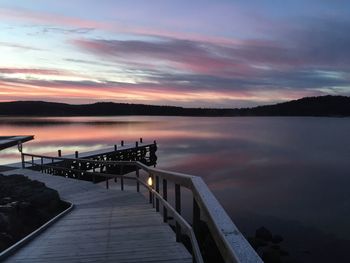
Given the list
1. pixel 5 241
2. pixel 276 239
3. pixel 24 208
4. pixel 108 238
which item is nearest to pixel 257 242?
pixel 276 239

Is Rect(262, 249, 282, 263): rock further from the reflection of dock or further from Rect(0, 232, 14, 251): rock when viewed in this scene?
Rect(0, 232, 14, 251): rock

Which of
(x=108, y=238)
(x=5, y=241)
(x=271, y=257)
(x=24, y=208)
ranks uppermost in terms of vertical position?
(x=108, y=238)

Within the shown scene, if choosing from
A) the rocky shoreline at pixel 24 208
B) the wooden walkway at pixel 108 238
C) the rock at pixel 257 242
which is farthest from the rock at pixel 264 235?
the rocky shoreline at pixel 24 208

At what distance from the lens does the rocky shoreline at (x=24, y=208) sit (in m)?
8.82

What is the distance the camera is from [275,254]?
14461mm

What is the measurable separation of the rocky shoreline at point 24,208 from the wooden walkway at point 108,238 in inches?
52.0

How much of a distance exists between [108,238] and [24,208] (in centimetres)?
540

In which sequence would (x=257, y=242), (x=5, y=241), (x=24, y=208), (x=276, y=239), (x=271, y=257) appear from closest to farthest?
1. (x=5, y=241)
2. (x=24, y=208)
3. (x=271, y=257)
4. (x=257, y=242)
5. (x=276, y=239)

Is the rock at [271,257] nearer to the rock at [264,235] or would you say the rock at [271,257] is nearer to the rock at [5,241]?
the rock at [264,235]

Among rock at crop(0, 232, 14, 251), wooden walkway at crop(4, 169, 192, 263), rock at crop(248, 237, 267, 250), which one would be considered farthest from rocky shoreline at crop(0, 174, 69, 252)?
rock at crop(248, 237, 267, 250)

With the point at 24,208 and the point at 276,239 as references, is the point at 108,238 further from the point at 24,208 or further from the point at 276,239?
the point at 276,239

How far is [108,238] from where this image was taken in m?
6.16

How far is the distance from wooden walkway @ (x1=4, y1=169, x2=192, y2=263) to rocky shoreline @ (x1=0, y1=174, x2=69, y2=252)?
132 centimetres

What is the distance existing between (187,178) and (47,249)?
258 centimetres
